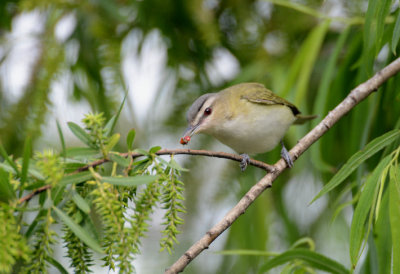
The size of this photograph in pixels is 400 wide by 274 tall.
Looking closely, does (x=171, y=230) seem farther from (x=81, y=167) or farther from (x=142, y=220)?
(x=81, y=167)

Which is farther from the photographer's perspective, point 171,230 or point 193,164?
point 193,164

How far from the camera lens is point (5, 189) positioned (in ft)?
3.90

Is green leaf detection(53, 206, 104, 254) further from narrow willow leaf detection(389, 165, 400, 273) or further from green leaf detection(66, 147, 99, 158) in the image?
narrow willow leaf detection(389, 165, 400, 273)

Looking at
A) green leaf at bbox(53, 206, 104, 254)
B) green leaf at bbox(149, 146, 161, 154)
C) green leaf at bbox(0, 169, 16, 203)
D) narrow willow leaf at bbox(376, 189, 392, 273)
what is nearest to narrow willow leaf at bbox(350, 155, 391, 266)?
narrow willow leaf at bbox(376, 189, 392, 273)

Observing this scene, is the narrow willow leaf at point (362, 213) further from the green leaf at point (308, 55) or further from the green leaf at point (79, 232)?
the green leaf at point (308, 55)

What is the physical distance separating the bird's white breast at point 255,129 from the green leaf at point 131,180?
1712 millimetres

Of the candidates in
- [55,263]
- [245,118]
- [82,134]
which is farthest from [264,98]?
[55,263]

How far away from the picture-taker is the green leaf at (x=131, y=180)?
4.08 ft

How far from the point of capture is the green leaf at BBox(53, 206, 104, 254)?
1.21m

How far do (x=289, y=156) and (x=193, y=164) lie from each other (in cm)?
131

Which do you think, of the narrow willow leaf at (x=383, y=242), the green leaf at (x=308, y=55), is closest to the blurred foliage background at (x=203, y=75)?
the green leaf at (x=308, y=55)

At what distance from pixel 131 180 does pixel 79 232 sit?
0.60ft

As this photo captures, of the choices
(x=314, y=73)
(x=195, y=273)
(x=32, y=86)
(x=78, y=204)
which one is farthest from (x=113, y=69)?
(x=78, y=204)

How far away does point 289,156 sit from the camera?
1928mm
